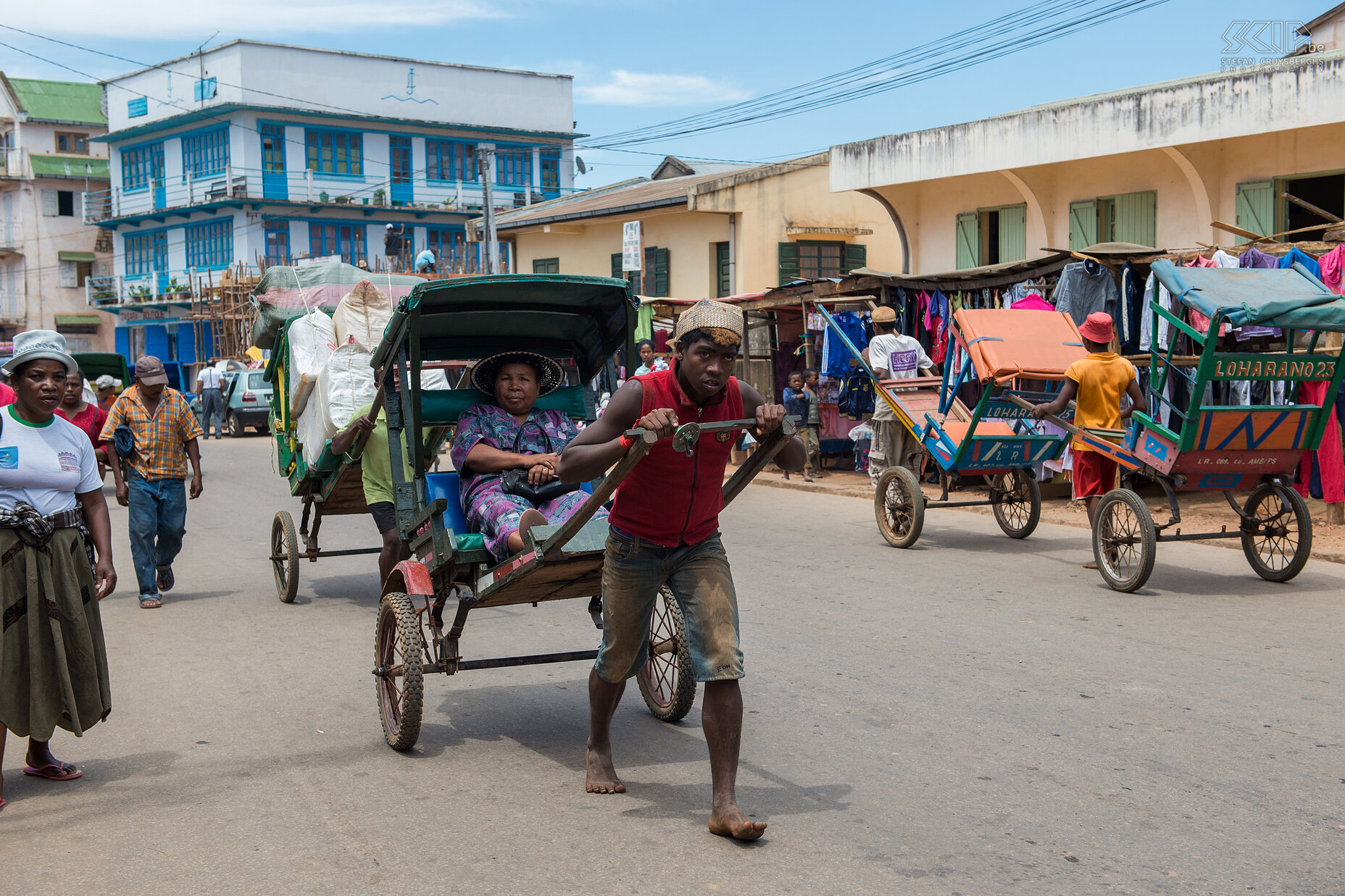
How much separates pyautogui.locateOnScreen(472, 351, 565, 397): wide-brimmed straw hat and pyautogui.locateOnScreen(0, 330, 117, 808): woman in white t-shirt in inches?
81.6

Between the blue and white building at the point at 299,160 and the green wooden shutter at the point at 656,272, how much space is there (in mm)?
17822

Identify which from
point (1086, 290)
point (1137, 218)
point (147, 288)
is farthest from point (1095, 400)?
point (147, 288)

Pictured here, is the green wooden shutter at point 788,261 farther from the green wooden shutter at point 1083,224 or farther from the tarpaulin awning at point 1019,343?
the tarpaulin awning at point 1019,343

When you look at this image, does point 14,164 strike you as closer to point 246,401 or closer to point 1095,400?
point 246,401

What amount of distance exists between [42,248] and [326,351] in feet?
203

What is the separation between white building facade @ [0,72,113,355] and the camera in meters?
61.9

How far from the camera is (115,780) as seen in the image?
214 inches

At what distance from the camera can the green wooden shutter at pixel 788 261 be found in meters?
27.3

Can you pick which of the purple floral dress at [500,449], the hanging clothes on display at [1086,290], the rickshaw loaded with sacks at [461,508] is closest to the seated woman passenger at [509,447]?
the purple floral dress at [500,449]

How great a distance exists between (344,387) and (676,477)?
4203 millimetres

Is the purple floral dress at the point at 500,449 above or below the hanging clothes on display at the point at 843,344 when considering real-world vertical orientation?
below

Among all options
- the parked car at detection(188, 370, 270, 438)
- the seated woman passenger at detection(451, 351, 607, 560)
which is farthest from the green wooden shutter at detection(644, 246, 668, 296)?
the seated woman passenger at detection(451, 351, 607, 560)

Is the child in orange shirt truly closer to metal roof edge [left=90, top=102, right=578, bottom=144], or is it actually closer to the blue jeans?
the blue jeans

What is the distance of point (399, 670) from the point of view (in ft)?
18.9
